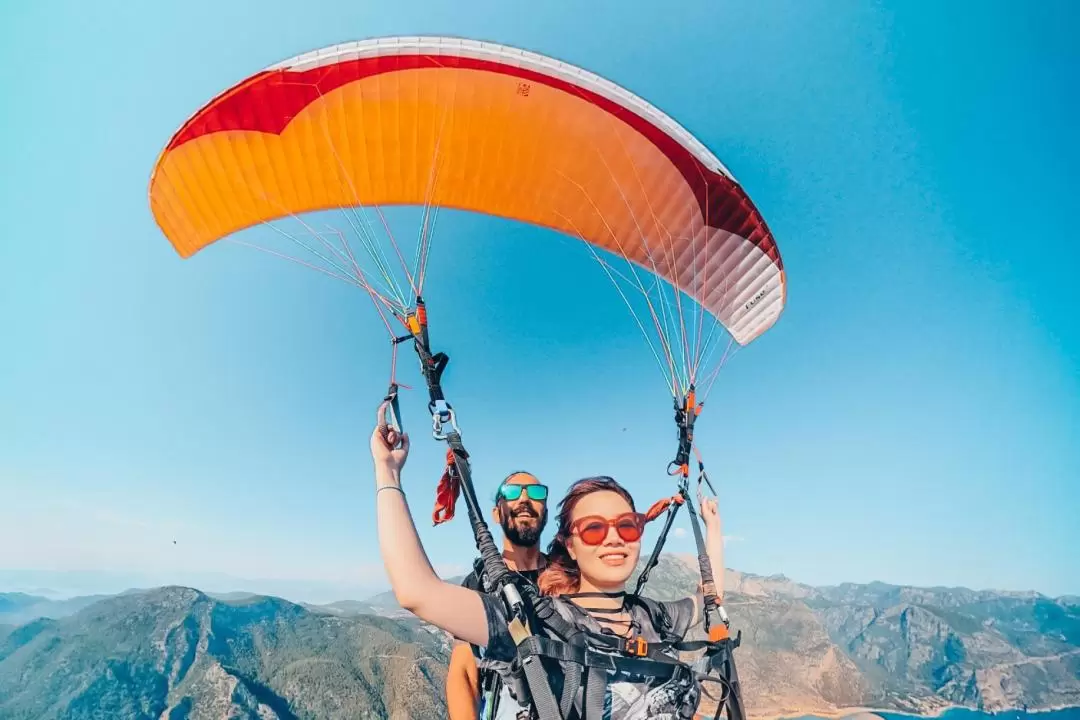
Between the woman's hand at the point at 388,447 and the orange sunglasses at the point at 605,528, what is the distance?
3.81 ft

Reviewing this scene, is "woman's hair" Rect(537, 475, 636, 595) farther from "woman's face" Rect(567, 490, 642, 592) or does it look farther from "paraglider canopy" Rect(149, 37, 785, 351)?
"paraglider canopy" Rect(149, 37, 785, 351)

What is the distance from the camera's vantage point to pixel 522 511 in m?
5.00

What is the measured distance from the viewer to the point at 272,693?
513 ft

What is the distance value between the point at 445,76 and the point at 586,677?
668 cm

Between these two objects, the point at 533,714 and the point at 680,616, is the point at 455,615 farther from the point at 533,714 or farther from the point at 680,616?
the point at 680,616

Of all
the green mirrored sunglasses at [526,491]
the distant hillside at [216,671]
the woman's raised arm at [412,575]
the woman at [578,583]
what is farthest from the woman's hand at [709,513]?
the distant hillside at [216,671]

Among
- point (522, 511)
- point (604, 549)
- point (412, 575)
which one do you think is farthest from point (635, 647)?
point (522, 511)

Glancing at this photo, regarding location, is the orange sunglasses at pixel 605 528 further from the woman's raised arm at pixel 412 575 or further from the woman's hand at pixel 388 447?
the woman's hand at pixel 388 447

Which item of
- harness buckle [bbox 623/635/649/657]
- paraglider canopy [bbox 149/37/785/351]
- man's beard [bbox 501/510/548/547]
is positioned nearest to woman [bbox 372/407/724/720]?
harness buckle [bbox 623/635/649/657]

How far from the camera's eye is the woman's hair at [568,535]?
331 centimetres

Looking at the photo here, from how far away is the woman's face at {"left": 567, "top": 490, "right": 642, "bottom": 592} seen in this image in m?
3.03

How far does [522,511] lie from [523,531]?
0.19 metres

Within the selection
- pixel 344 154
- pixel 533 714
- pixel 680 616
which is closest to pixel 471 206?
pixel 344 154

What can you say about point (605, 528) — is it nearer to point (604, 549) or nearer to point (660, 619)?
point (604, 549)
